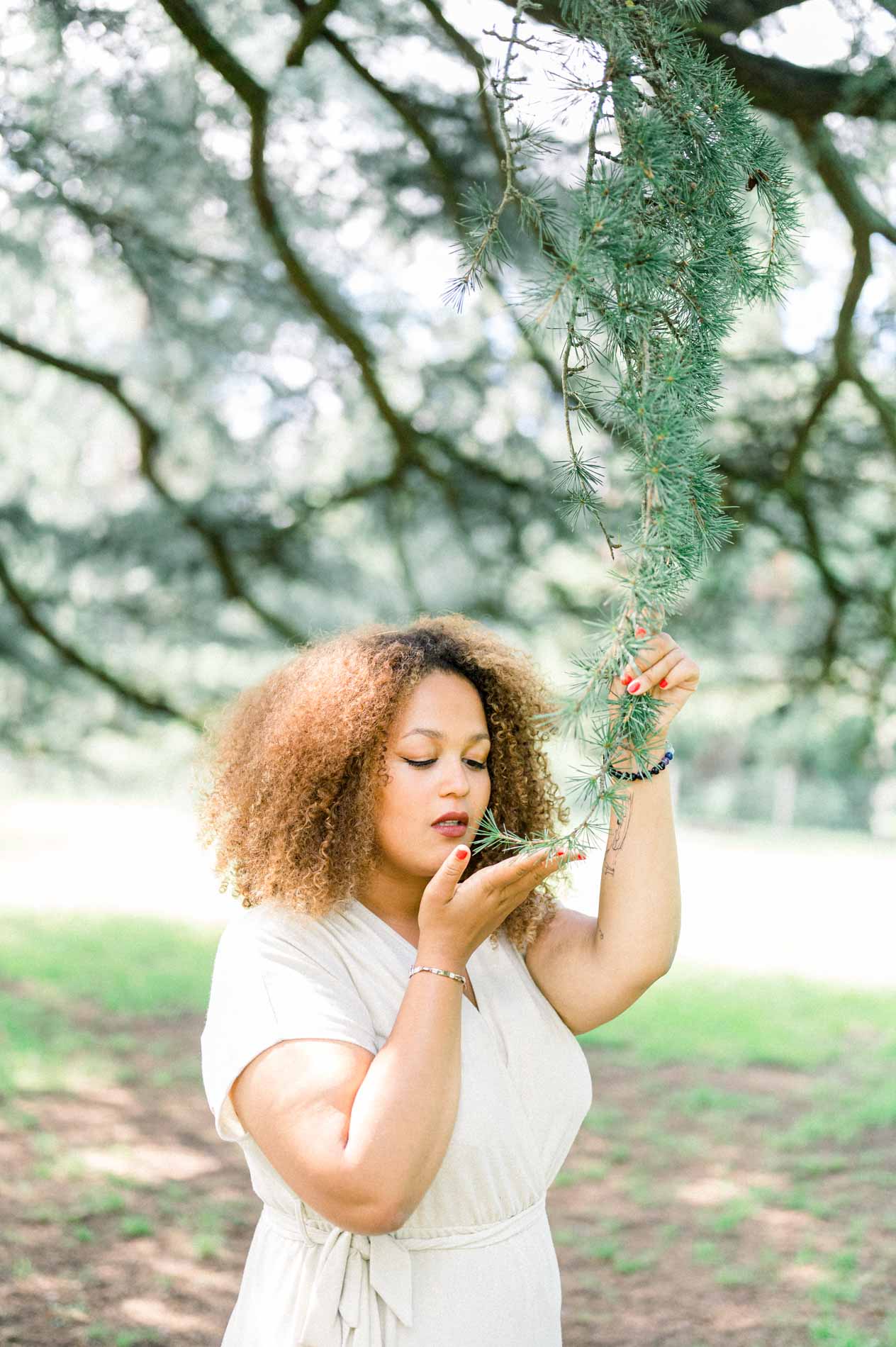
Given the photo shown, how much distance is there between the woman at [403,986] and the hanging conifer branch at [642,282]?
14cm

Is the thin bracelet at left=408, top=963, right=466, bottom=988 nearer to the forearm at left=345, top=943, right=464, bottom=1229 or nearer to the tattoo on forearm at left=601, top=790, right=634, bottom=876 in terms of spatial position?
the forearm at left=345, top=943, right=464, bottom=1229

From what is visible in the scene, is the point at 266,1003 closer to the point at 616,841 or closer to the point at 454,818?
the point at 454,818

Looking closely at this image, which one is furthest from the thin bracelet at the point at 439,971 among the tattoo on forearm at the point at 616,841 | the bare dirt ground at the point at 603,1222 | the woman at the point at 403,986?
the bare dirt ground at the point at 603,1222

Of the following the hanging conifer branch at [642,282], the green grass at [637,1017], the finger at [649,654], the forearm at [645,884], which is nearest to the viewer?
the hanging conifer branch at [642,282]

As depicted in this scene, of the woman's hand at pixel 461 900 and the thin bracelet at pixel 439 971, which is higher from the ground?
the woman's hand at pixel 461 900

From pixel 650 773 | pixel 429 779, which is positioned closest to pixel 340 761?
pixel 429 779

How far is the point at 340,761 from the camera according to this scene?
1.95 metres

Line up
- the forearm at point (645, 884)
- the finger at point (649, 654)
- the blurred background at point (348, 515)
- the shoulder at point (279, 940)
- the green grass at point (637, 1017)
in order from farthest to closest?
the green grass at point (637, 1017), the blurred background at point (348, 515), the forearm at point (645, 884), the shoulder at point (279, 940), the finger at point (649, 654)

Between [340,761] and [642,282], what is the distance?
861mm

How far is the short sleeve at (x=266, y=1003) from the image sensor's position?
1735mm

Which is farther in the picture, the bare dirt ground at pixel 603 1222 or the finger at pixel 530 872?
the bare dirt ground at pixel 603 1222

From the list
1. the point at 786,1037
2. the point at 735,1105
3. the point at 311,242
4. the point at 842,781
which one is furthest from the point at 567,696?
the point at 842,781

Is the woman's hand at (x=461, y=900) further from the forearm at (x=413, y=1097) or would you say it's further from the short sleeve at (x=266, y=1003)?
the short sleeve at (x=266, y=1003)

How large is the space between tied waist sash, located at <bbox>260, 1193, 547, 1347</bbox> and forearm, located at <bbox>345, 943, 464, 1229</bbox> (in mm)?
216
